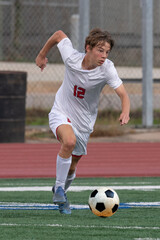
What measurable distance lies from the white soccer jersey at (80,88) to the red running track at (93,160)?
10.5 ft

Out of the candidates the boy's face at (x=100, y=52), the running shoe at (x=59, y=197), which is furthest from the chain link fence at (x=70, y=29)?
the running shoe at (x=59, y=197)

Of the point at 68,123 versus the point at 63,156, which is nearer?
the point at 63,156

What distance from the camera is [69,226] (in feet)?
20.8

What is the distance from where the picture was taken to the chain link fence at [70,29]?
673 inches

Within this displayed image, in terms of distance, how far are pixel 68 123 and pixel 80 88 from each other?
0.38 meters

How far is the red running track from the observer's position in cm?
1105

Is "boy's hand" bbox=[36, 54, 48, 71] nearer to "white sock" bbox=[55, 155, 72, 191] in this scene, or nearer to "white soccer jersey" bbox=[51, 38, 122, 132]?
"white soccer jersey" bbox=[51, 38, 122, 132]

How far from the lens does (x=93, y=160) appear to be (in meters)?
12.4

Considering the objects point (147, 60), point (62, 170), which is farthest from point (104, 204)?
point (147, 60)

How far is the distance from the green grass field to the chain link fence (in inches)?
300

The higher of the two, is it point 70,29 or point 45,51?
point 45,51

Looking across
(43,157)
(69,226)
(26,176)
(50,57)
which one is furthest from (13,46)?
(69,226)

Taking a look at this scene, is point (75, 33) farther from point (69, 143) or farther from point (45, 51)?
point (69, 143)

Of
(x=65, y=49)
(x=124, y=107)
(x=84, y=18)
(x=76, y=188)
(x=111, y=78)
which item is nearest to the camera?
(x=124, y=107)
